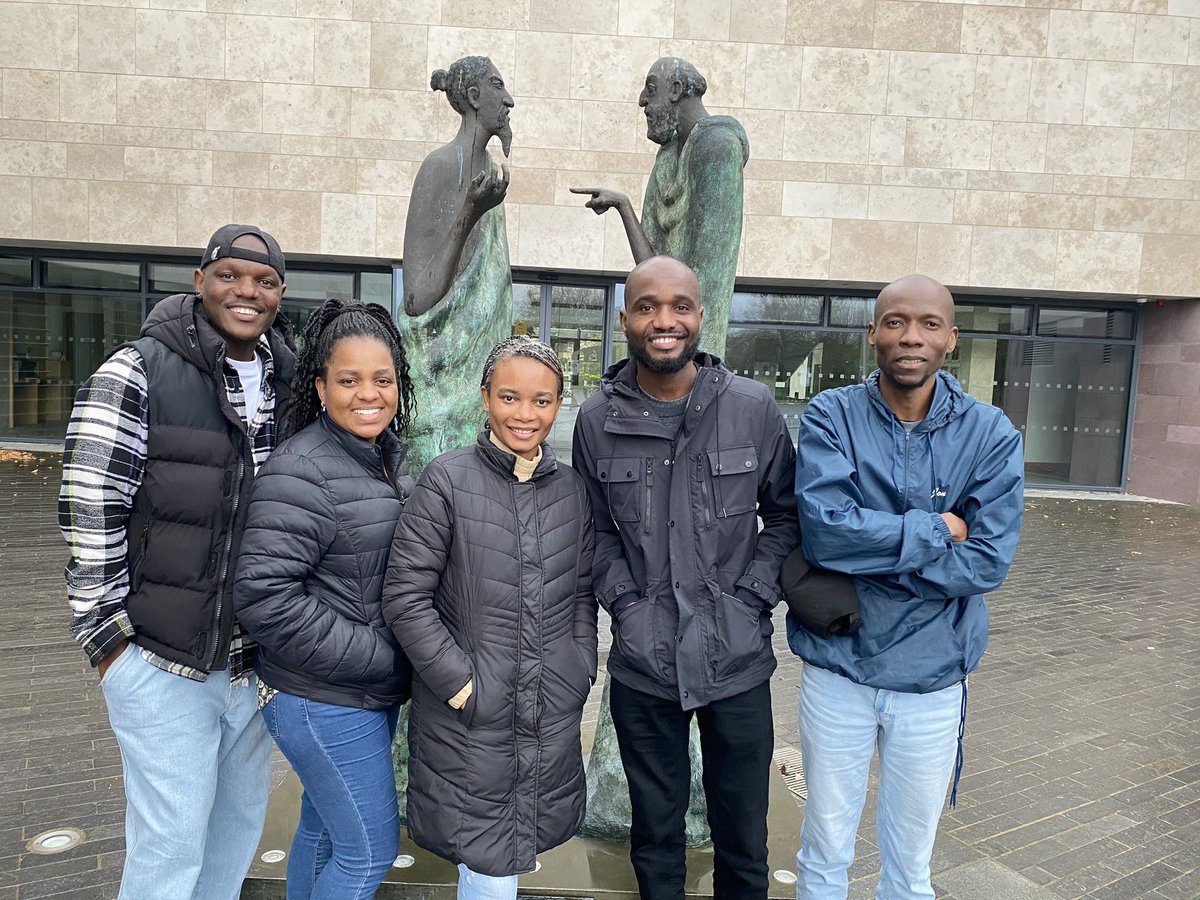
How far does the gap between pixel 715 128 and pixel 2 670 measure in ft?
16.6

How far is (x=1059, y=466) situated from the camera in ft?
49.2

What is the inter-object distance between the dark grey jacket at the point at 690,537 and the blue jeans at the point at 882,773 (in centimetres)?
24

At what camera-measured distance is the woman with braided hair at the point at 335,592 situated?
74.5 inches

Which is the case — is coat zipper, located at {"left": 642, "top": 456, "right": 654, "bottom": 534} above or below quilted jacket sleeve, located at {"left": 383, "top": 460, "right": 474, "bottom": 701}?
above

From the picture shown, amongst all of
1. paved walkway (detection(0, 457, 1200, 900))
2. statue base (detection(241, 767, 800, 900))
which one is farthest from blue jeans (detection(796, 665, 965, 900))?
paved walkway (detection(0, 457, 1200, 900))

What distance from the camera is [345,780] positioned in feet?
6.61

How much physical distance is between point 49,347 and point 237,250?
1582 centimetres

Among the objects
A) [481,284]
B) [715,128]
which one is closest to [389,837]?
[481,284]

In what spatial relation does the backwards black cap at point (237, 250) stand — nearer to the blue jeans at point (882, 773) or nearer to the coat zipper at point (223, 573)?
the coat zipper at point (223, 573)

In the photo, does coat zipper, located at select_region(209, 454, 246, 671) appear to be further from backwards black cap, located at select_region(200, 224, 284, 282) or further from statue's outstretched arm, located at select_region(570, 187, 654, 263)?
statue's outstretched arm, located at select_region(570, 187, 654, 263)

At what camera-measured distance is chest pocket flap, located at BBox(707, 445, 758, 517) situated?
2.21 meters

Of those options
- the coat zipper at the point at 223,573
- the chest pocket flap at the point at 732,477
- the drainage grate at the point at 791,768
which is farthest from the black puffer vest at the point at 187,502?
the drainage grate at the point at 791,768

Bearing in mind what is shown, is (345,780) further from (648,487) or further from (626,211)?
(626,211)

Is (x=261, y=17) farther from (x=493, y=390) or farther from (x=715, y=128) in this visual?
(x=493, y=390)
